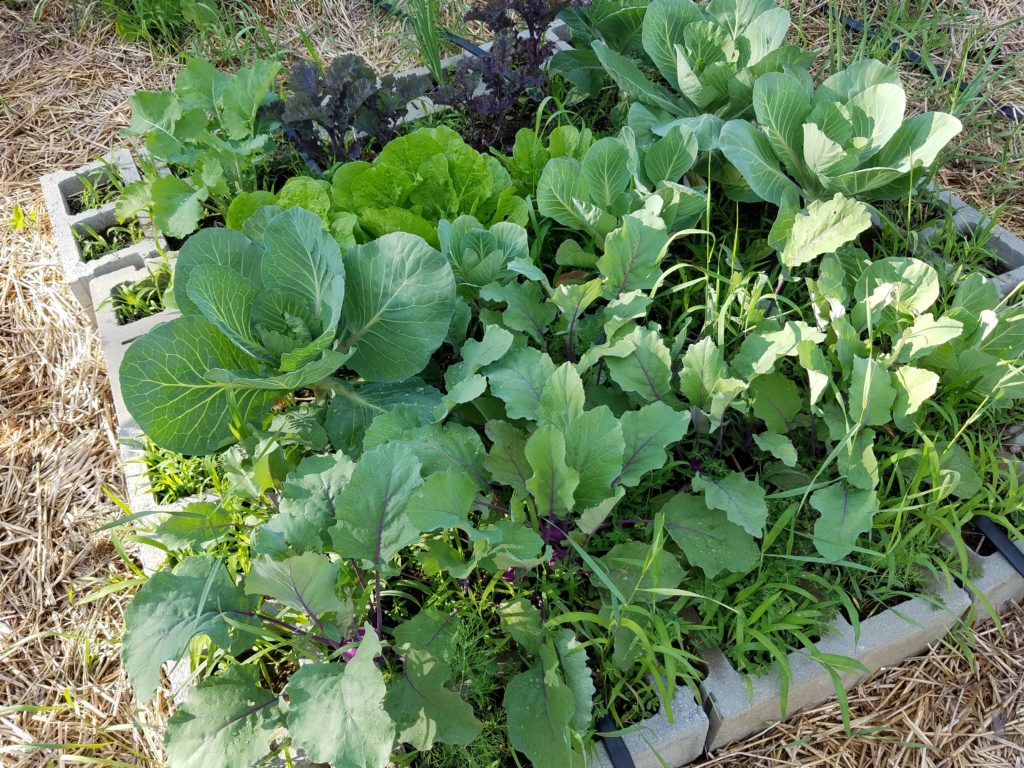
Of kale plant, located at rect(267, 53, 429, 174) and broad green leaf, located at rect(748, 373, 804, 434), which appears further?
kale plant, located at rect(267, 53, 429, 174)

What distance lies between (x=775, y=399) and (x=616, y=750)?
65 cm

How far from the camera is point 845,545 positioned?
1234 millimetres

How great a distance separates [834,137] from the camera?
1.64 meters

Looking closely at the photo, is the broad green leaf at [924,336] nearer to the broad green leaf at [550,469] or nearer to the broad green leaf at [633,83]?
the broad green leaf at [550,469]

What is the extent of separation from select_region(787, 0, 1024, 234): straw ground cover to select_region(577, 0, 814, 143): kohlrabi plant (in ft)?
1.16

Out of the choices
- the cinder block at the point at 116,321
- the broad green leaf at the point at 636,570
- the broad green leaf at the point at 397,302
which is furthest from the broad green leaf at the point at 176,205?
the broad green leaf at the point at 636,570

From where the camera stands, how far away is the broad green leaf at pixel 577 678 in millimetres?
1113

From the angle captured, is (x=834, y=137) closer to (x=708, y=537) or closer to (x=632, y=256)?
(x=632, y=256)

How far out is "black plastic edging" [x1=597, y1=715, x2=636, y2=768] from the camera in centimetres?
118

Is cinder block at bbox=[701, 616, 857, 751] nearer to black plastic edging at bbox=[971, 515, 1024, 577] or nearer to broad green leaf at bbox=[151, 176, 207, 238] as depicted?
black plastic edging at bbox=[971, 515, 1024, 577]

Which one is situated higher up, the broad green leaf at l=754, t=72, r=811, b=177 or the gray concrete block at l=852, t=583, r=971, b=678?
the broad green leaf at l=754, t=72, r=811, b=177

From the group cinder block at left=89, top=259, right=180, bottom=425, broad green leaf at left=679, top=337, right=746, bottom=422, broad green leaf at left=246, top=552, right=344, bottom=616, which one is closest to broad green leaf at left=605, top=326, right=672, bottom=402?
broad green leaf at left=679, top=337, right=746, bottom=422

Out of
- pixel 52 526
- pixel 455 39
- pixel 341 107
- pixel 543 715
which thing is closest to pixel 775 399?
pixel 543 715

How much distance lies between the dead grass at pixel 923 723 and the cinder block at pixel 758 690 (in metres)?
0.04
